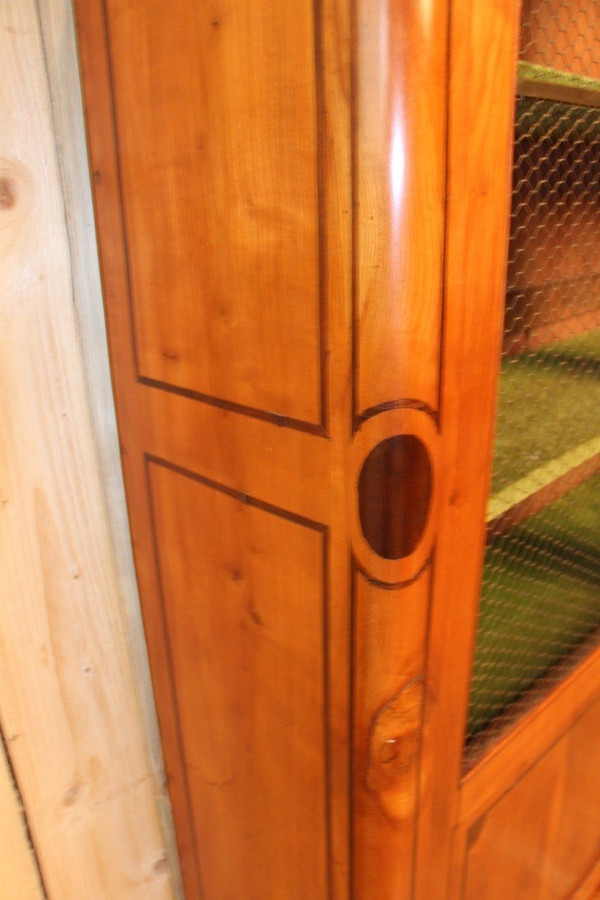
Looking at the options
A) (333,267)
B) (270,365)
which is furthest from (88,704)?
(333,267)

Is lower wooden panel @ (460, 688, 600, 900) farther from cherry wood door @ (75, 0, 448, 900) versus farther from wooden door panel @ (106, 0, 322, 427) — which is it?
wooden door panel @ (106, 0, 322, 427)

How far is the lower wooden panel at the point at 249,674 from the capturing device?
1.96ft

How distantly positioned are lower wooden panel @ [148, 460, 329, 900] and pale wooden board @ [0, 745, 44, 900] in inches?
7.7

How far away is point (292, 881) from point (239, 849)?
96 millimetres

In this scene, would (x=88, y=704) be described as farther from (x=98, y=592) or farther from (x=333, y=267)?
(x=333, y=267)

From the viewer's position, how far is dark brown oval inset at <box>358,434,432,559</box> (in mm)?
491

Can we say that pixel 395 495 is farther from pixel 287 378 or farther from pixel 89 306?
pixel 89 306

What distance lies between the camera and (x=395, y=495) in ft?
1.65

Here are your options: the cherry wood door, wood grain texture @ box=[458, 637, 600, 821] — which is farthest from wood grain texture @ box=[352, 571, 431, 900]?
wood grain texture @ box=[458, 637, 600, 821]

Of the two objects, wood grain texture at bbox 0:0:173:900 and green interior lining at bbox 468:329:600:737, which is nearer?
wood grain texture at bbox 0:0:173:900

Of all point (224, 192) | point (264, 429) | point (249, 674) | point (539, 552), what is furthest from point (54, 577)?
point (539, 552)

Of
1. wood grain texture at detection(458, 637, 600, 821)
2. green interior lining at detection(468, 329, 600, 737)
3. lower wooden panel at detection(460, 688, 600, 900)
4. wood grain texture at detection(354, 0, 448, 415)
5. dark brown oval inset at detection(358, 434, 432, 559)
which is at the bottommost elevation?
lower wooden panel at detection(460, 688, 600, 900)

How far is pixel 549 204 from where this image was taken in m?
0.87

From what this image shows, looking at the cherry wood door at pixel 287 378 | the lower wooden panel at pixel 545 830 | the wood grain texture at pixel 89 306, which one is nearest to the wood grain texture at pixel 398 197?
the cherry wood door at pixel 287 378
